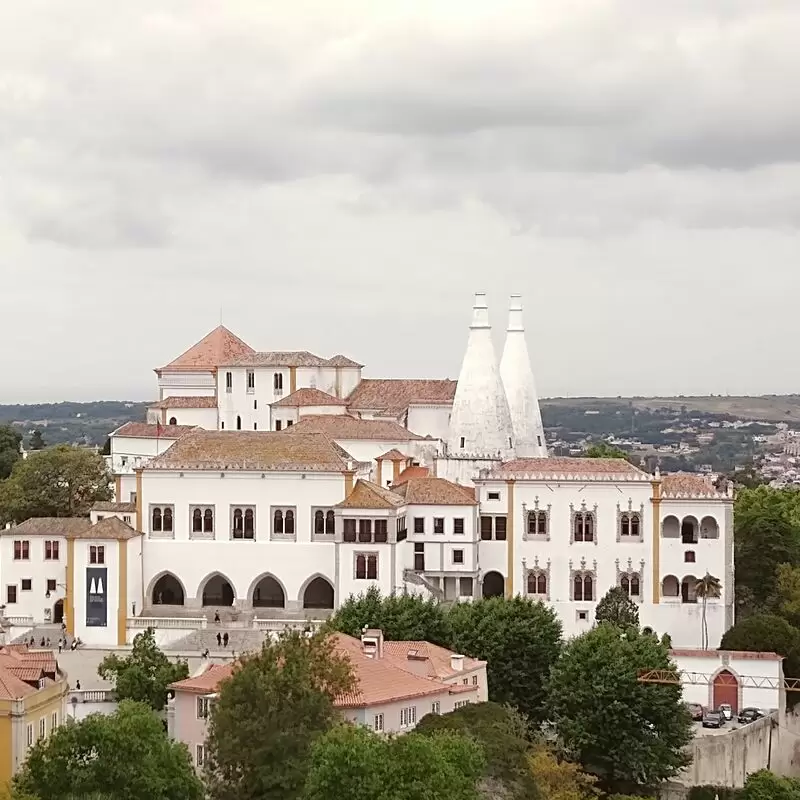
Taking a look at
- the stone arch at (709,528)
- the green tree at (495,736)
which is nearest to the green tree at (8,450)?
the stone arch at (709,528)

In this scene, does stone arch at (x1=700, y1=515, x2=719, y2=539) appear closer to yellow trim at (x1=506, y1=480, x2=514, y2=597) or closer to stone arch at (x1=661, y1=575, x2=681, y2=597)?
stone arch at (x1=661, y1=575, x2=681, y2=597)

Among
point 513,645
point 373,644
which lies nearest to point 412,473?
point 513,645

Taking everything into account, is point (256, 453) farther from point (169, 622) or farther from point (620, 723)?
point (620, 723)

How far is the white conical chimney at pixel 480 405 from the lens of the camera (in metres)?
79.8

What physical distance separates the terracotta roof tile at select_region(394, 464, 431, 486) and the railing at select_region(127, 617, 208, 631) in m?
11.0

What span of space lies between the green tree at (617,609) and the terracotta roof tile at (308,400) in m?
17.4

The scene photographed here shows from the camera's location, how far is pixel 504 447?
7981 cm

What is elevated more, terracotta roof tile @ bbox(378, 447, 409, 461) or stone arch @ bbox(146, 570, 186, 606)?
terracotta roof tile @ bbox(378, 447, 409, 461)

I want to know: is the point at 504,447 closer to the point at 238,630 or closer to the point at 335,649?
the point at 238,630

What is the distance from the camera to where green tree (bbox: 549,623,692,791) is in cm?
5950

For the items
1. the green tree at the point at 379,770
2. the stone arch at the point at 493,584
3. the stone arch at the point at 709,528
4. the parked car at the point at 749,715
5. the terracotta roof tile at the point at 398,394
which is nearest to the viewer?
the green tree at the point at 379,770

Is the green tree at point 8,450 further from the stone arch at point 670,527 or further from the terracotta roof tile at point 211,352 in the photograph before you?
the stone arch at point 670,527

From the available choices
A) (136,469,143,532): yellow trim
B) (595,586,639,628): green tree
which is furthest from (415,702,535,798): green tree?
(136,469,143,532): yellow trim

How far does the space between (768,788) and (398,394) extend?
31.3 m
